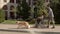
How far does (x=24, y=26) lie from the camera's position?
1850cm

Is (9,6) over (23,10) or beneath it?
over

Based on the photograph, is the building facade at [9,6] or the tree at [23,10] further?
the building facade at [9,6]

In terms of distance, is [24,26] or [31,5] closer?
[24,26]

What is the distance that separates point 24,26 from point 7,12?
18097mm

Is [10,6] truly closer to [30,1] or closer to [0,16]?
[30,1]

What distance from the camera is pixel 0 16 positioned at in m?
25.8

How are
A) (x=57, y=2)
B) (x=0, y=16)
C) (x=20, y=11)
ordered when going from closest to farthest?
(x=0, y=16)
(x=57, y=2)
(x=20, y=11)

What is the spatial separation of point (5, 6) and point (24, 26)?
18.6 metres

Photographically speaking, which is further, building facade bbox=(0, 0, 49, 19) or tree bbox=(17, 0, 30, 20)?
building facade bbox=(0, 0, 49, 19)

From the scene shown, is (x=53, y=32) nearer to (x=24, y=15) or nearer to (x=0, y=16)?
(x=0, y=16)

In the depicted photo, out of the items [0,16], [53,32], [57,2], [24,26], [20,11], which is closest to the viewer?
[53,32]

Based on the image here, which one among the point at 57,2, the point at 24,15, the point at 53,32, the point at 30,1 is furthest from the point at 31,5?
the point at 53,32

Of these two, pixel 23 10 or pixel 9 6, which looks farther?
pixel 9 6

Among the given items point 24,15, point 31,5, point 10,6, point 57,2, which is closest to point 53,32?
point 57,2
